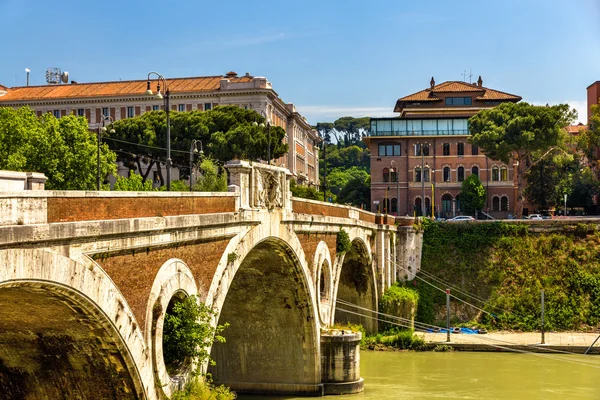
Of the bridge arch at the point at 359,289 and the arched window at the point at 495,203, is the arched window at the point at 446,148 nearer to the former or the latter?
the arched window at the point at 495,203

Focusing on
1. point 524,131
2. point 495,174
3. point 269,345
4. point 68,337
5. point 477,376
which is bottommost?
point 477,376

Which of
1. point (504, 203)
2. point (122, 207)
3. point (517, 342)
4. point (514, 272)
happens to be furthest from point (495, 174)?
point (122, 207)

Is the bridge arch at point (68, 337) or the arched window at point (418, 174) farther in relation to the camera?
the arched window at point (418, 174)

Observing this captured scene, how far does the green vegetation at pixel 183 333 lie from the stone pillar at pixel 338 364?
1338 cm

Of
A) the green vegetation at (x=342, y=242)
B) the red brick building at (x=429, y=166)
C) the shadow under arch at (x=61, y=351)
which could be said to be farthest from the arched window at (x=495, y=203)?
the shadow under arch at (x=61, y=351)

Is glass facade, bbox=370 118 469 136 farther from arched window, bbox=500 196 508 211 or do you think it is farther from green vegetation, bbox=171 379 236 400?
green vegetation, bbox=171 379 236 400

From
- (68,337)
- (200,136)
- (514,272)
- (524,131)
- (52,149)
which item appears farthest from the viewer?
(524,131)

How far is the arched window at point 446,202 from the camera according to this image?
81625 mm

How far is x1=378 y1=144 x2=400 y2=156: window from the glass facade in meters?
1.30

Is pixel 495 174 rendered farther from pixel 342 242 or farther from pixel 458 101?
pixel 342 242

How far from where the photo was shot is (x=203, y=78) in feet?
274

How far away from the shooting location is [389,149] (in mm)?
80250

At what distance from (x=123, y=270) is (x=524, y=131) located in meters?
53.5

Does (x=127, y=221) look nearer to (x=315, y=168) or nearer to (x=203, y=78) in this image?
(x=203, y=78)
